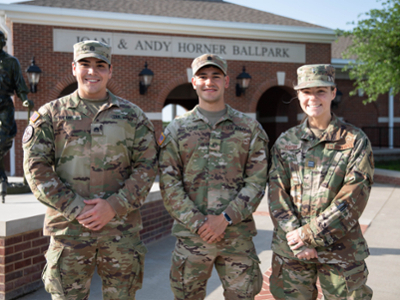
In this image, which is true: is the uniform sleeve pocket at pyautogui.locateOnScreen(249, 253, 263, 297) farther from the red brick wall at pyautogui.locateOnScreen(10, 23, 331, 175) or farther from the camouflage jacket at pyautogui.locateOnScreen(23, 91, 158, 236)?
the red brick wall at pyautogui.locateOnScreen(10, 23, 331, 175)

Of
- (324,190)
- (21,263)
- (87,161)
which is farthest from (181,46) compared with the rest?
(324,190)

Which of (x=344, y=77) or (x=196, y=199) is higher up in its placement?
(x=344, y=77)

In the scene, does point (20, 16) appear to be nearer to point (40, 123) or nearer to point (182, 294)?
point (40, 123)

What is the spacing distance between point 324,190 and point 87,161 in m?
1.72

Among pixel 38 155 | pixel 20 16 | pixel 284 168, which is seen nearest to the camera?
pixel 38 155

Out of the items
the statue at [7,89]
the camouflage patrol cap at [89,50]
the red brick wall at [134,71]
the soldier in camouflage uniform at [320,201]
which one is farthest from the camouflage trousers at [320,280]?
the red brick wall at [134,71]

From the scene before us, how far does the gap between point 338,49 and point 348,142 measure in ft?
66.0

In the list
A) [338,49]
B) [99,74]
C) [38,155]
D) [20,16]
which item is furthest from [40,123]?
[338,49]

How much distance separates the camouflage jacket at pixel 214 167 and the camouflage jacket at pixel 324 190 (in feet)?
0.57

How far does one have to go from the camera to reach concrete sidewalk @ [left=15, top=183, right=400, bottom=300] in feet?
13.9

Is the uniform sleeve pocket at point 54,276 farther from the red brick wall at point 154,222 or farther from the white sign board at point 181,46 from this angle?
the white sign board at point 181,46

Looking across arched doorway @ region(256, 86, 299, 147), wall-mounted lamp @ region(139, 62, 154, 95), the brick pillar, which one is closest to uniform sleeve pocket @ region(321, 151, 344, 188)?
the brick pillar

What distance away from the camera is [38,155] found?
110 inches

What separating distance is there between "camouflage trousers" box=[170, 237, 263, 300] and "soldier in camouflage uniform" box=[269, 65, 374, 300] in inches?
7.9
